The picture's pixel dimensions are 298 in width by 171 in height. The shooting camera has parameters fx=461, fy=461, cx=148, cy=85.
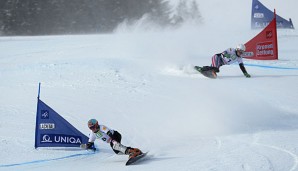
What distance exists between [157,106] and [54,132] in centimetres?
351

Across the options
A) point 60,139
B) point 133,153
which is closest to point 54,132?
point 60,139

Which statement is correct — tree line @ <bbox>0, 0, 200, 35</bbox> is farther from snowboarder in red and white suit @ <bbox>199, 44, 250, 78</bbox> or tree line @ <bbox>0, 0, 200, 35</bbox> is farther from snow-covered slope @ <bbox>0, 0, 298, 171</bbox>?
Answer: snowboarder in red and white suit @ <bbox>199, 44, 250, 78</bbox>

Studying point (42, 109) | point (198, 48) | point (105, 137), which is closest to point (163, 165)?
point (105, 137)

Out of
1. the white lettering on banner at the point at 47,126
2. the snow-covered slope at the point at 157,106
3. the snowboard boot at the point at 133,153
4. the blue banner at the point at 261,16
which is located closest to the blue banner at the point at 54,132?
the white lettering on banner at the point at 47,126

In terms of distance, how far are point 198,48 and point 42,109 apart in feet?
42.5

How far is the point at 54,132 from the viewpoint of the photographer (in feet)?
27.3

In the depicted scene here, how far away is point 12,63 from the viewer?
17391 millimetres

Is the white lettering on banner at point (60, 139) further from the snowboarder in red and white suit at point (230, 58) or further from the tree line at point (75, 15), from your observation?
the tree line at point (75, 15)

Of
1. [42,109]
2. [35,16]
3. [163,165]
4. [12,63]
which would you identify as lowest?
[163,165]

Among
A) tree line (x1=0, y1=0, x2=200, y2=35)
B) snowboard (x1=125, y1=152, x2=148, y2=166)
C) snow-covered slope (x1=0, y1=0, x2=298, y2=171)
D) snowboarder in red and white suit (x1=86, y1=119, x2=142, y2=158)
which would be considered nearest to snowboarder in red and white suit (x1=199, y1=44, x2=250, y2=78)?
snow-covered slope (x1=0, y1=0, x2=298, y2=171)

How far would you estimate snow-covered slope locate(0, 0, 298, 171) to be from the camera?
24.8 ft

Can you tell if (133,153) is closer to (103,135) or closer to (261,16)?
(103,135)

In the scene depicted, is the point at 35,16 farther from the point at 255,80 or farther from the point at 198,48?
the point at 255,80

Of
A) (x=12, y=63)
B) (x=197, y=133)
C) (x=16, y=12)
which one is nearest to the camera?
(x=197, y=133)
